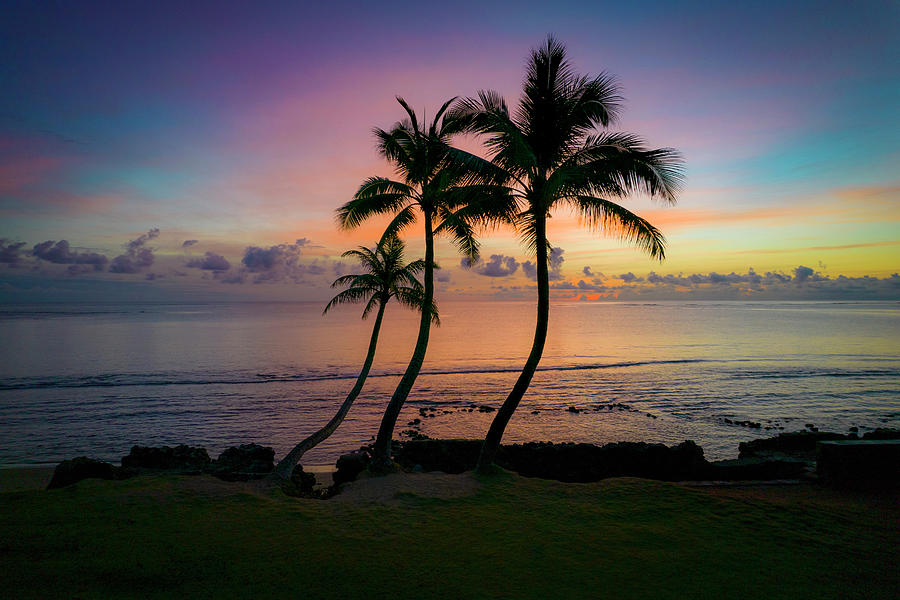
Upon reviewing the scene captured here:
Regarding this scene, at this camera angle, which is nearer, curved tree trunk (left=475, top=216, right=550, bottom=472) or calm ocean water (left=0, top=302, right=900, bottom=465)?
curved tree trunk (left=475, top=216, right=550, bottom=472)

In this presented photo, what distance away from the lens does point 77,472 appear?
12.0 metres

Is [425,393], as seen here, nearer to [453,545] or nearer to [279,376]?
[279,376]

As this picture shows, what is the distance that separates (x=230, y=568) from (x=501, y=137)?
10435 millimetres

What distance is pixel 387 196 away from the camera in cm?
1458

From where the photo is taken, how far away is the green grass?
6.05 m

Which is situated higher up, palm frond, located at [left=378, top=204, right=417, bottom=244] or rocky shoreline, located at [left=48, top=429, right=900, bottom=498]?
palm frond, located at [left=378, top=204, right=417, bottom=244]

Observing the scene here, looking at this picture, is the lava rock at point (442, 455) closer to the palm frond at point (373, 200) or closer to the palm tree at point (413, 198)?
the palm tree at point (413, 198)

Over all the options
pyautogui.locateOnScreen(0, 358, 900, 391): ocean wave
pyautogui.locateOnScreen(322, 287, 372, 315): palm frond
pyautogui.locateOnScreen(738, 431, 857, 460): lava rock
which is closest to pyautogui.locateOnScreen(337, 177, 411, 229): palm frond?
pyautogui.locateOnScreen(322, 287, 372, 315): palm frond

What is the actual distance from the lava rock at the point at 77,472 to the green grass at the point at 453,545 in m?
2.84

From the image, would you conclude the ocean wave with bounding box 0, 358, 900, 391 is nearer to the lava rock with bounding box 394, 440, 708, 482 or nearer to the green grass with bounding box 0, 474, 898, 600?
the lava rock with bounding box 394, 440, 708, 482

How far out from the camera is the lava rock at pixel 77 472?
1188 centimetres

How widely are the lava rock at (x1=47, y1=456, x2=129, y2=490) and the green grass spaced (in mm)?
2842

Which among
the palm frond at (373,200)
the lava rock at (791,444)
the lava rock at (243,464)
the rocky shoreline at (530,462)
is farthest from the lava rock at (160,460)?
→ the lava rock at (791,444)

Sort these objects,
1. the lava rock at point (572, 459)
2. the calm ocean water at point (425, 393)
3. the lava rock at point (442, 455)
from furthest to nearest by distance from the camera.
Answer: the calm ocean water at point (425, 393), the lava rock at point (442, 455), the lava rock at point (572, 459)
